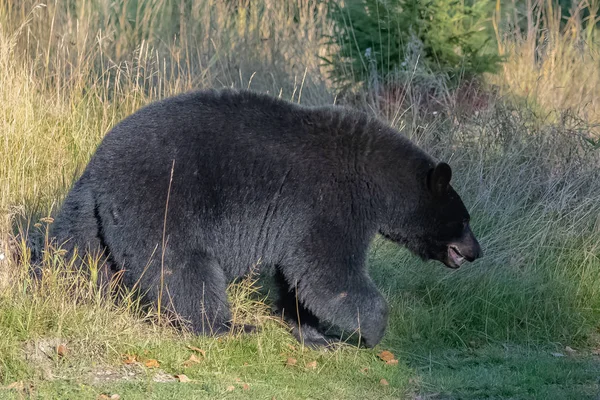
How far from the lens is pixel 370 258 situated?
7824mm

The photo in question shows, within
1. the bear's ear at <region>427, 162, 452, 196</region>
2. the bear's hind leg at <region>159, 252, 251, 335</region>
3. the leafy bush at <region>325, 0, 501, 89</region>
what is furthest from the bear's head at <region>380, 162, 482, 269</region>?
the leafy bush at <region>325, 0, 501, 89</region>

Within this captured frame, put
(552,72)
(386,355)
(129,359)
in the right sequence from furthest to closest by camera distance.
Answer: (552,72) → (386,355) → (129,359)

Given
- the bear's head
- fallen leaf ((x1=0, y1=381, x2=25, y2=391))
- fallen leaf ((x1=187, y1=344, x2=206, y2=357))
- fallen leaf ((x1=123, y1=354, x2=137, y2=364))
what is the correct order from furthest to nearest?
the bear's head
fallen leaf ((x1=187, y1=344, x2=206, y2=357))
fallen leaf ((x1=123, y1=354, x2=137, y2=364))
fallen leaf ((x1=0, y1=381, x2=25, y2=391))

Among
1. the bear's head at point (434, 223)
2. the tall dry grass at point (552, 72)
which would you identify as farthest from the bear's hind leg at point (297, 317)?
the tall dry grass at point (552, 72)

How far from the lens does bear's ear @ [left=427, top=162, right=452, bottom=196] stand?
6.36 m

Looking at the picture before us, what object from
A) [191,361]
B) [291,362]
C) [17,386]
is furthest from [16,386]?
[291,362]

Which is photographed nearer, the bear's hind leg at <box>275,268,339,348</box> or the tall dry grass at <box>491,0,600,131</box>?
the bear's hind leg at <box>275,268,339,348</box>

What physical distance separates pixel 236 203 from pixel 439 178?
5.09ft

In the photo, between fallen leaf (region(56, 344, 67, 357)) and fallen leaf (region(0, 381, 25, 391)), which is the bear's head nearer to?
fallen leaf (region(56, 344, 67, 357))

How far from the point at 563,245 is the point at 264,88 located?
14.9 feet

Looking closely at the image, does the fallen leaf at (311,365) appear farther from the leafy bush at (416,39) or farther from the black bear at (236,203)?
the leafy bush at (416,39)

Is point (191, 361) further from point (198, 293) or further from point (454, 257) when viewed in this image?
point (454, 257)

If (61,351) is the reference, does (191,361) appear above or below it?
below

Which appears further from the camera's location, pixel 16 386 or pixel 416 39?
pixel 416 39
